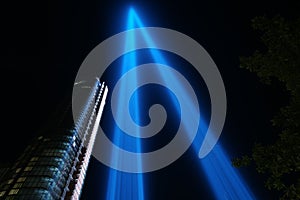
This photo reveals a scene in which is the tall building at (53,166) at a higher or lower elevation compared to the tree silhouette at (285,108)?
higher

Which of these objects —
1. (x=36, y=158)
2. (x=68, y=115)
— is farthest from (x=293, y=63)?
(x=68, y=115)

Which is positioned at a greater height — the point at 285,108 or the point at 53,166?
the point at 53,166

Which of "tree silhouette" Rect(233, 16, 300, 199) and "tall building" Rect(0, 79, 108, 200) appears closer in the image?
"tree silhouette" Rect(233, 16, 300, 199)

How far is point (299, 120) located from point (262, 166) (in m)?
1.63

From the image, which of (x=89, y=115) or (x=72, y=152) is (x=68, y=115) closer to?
(x=89, y=115)

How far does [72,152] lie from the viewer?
88312mm

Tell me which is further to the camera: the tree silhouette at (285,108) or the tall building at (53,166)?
the tall building at (53,166)

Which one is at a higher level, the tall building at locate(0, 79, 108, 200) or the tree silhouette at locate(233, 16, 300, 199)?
the tall building at locate(0, 79, 108, 200)

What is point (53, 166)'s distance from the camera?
7844 centimetres

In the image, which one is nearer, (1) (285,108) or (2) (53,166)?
(1) (285,108)

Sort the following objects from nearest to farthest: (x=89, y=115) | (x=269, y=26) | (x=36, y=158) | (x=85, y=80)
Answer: (x=269, y=26), (x=36, y=158), (x=89, y=115), (x=85, y=80)

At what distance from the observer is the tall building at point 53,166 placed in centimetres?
7031

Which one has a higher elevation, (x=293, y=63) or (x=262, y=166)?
(x=293, y=63)

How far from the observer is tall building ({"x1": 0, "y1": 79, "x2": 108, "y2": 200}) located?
231 feet
